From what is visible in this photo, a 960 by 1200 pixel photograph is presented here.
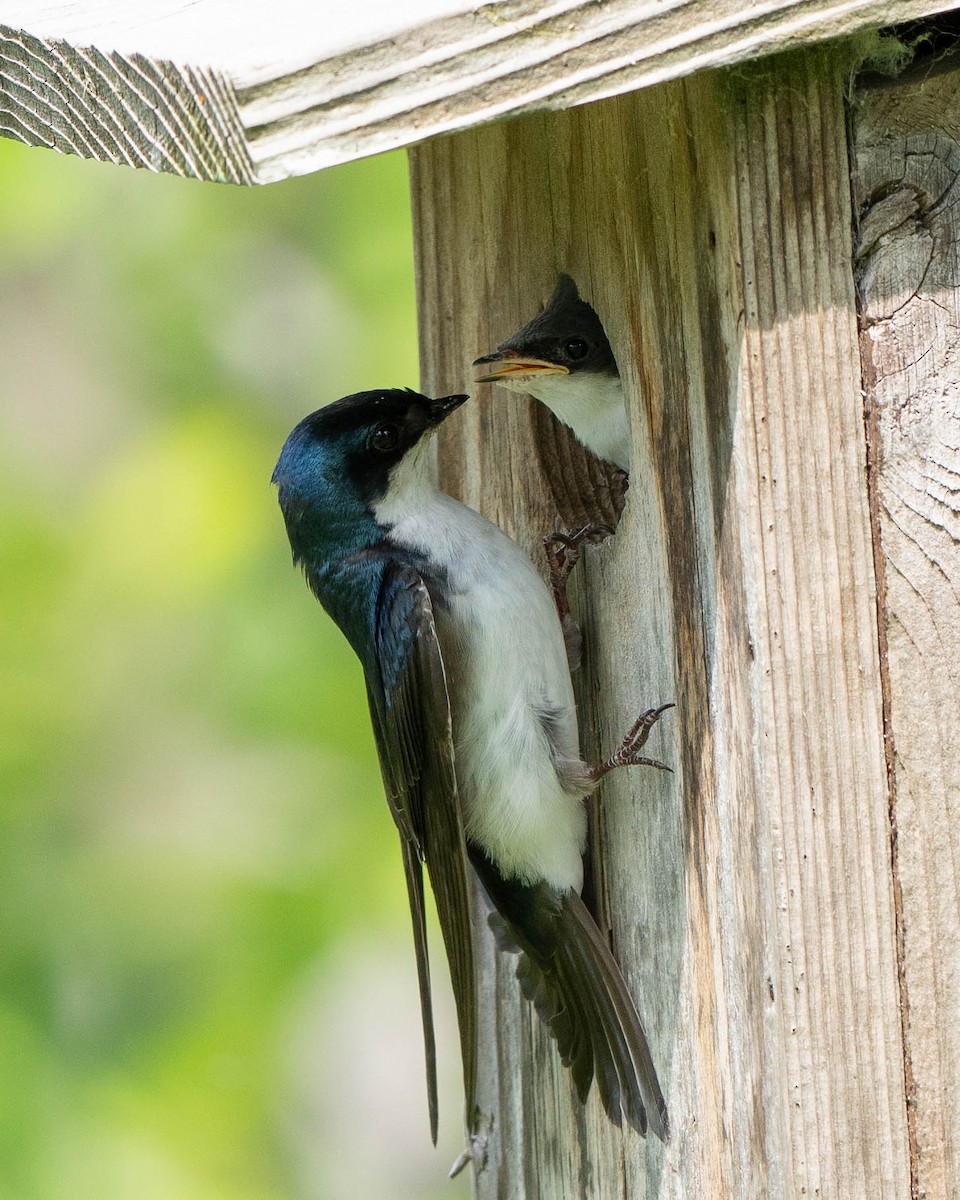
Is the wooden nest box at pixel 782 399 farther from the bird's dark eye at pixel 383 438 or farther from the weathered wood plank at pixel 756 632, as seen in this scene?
the bird's dark eye at pixel 383 438

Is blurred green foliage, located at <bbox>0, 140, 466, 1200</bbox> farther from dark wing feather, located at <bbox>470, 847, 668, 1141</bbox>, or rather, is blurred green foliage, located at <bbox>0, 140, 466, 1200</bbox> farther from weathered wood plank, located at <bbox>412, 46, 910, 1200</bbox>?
weathered wood plank, located at <bbox>412, 46, 910, 1200</bbox>

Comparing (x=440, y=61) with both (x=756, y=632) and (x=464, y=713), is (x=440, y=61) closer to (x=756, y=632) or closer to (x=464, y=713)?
(x=756, y=632)

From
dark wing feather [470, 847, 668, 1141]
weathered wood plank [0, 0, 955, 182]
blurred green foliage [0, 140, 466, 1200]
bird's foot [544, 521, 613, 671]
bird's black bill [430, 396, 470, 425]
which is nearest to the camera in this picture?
weathered wood plank [0, 0, 955, 182]

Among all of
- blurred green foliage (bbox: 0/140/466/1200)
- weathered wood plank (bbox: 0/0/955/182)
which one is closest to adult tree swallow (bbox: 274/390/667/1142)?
weathered wood plank (bbox: 0/0/955/182)

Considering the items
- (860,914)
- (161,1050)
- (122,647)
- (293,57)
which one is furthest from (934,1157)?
(122,647)

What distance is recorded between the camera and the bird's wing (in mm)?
2086

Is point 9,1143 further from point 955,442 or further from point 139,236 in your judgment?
point 955,442

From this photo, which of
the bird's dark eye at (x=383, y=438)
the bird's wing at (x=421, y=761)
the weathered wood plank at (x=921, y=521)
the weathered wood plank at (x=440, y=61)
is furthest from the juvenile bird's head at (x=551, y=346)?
the weathered wood plank at (x=440, y=61)

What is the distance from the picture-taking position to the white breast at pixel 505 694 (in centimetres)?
220

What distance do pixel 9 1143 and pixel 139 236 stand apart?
2.20 metres

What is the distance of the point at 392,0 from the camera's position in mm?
1384

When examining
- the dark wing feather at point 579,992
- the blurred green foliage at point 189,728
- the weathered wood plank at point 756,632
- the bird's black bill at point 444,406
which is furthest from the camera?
the blurred green foliage at point 189,728

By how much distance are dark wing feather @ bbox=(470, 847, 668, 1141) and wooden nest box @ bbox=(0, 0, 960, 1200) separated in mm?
241

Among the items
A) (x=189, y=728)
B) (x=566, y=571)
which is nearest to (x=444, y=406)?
(x=566, y=571)
